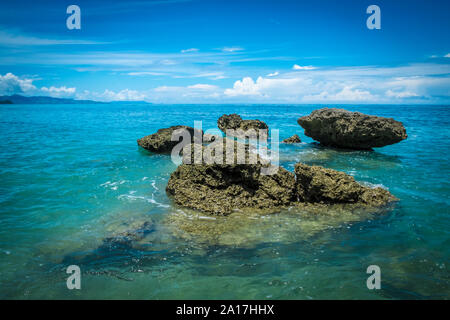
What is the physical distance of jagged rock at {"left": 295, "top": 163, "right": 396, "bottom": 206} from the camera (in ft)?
30.8

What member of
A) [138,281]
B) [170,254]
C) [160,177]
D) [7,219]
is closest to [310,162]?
[160,177]

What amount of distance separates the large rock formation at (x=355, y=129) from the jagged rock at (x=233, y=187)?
11.9 metres

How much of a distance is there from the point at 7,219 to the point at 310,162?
15.2 meters

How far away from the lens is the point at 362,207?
9133 mm

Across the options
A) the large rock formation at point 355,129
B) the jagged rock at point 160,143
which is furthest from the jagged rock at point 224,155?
the large rock formation at point 355,129

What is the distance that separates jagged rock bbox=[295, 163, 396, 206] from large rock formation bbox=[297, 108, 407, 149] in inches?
416

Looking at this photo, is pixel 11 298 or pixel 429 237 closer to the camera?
pixel 11 298

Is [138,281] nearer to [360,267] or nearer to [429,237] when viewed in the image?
[360,267]

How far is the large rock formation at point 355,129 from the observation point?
18.7 m

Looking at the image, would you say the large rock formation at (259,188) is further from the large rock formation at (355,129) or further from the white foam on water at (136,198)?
the large rock formation at (355,129)

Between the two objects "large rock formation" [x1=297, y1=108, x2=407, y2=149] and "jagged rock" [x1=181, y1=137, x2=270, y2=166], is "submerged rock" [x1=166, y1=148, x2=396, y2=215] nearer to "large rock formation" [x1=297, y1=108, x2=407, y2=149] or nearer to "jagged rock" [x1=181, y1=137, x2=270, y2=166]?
"jagged rock" [x1=181, y1=137, x2=270, y2=166]

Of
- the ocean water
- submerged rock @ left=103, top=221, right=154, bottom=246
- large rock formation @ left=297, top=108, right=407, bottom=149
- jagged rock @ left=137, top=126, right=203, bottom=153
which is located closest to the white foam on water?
the ocean water

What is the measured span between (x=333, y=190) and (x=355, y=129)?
11.9 meters
